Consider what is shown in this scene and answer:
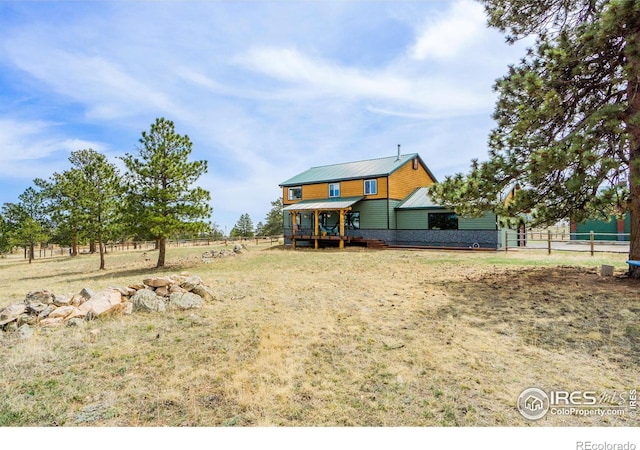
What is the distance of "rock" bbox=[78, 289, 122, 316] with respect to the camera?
657cm

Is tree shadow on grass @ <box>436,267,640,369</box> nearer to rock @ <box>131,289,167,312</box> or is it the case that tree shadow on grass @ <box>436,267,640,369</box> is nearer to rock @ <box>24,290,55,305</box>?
rock @ <box>131,289,167,312</box>

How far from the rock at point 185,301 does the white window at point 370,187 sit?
18225mm

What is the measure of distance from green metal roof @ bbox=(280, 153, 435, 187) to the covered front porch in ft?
6.39

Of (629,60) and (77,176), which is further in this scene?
(77,176)

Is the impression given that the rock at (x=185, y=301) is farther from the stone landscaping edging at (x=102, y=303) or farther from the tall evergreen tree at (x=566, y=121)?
the tall evergreen tree at (x=566, y=121)

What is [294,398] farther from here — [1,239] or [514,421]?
[1,239]

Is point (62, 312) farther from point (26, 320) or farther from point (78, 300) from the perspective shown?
point (78, 300)

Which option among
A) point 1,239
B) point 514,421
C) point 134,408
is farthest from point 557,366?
point 1,239

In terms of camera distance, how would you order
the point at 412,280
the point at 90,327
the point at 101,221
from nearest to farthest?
the point at 90,327 < the point at 412,280 < the point at 101,221

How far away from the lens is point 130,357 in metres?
4.55

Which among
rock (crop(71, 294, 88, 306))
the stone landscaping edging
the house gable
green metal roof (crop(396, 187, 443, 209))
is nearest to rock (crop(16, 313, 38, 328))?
the stone landscaping edging

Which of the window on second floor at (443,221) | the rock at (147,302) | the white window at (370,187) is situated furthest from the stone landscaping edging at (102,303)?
the white window at (370,187)

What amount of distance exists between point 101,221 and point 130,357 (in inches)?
668

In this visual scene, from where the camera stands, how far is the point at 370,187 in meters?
24.1
